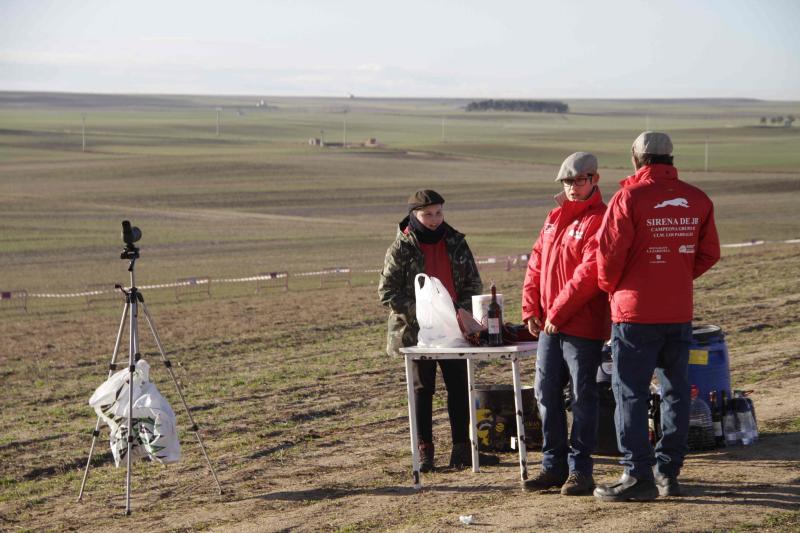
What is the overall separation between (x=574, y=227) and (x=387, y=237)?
85.6 feet

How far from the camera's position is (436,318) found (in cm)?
738

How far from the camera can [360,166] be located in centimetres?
6400

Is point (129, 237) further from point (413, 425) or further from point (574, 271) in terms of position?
point (574, 271)

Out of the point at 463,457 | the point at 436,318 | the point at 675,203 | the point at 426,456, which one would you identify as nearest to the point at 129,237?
the point at 436,318

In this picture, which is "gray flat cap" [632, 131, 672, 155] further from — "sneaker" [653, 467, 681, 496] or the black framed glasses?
"sneaker" [653, 467, 681, 496]

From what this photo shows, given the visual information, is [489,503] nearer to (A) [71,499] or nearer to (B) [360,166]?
(A) [71,499]

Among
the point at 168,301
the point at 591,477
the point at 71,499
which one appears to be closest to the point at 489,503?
the point at 591,477

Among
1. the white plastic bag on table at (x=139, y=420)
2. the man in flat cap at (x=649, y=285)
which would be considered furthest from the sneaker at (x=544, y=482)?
the white plastic bag on table at (x=139, y=420)

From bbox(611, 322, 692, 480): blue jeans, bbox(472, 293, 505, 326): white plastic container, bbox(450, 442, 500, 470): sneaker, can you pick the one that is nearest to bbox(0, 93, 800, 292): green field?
bbox(450, 442, 500, 470): sneaker

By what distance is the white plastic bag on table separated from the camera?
7793 mm

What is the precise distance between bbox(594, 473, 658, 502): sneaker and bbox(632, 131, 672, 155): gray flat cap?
1791mm

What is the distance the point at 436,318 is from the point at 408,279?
537 mm

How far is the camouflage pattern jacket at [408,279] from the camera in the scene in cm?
780

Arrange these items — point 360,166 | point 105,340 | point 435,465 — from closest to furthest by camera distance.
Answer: point 435,465
point 105,340
point 360,166
